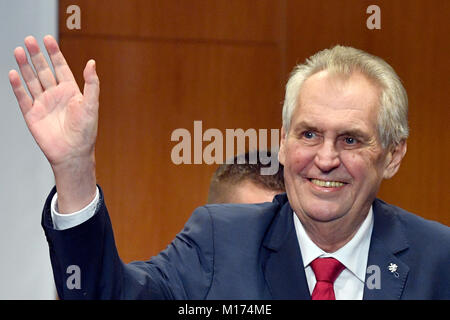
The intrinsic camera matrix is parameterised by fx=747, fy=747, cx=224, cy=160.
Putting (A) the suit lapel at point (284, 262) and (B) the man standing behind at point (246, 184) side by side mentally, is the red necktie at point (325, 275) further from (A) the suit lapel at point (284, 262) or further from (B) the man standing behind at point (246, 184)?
(B) the man standing behind at point (246, 184)

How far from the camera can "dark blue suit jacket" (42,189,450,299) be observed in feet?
5.15

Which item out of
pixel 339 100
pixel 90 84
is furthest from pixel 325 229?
pixel 90 84

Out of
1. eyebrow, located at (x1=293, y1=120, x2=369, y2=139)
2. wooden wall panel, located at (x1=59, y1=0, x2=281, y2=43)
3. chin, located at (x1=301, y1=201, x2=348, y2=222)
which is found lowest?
chin, located at (x1=301, y1=201, x2=348, y2=222)

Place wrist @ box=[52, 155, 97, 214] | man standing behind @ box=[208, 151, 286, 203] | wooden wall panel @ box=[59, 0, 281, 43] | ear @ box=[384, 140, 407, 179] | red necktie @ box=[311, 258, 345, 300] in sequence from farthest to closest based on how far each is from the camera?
1. wooden wall panel @ box=[59, 0, 281, 43]
2. man standing behind @ box=[208, 151, 286, 203]
3. ear @ box=[384, 140, 407, 179]
4. red necktie @ box=[311, 258, 345, 300]
5. wrist @ box=[52, 155, 97, 214]

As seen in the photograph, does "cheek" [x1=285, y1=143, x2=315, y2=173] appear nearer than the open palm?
No

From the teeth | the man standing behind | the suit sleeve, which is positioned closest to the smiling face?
the teeth

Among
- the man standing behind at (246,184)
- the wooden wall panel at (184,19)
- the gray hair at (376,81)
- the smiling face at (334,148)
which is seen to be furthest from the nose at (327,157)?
the wooden wall panel at (184,19)

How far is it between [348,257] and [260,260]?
0.63 feet

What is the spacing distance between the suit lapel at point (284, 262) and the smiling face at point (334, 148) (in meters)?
0.07

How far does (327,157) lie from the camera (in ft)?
5.17

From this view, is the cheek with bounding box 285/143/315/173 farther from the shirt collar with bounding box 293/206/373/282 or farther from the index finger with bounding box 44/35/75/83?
the index finger with bounding box 44/35/75/83

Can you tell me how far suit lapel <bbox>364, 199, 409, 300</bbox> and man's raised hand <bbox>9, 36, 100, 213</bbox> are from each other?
2.06 feet

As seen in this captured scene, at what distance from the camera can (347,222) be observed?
1632 millimetres
